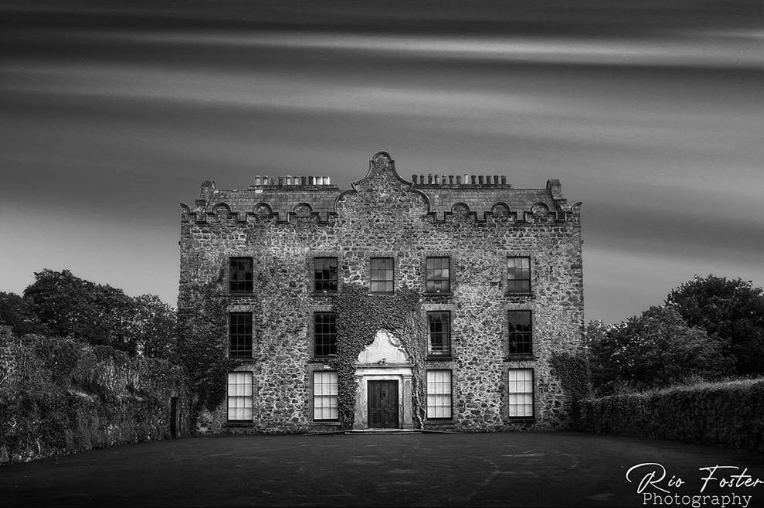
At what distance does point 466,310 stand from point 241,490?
21.8 meters

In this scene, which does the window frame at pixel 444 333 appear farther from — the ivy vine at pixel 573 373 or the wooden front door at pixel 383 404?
the ivy vine at pixel 573 373

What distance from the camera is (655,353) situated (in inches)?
1709

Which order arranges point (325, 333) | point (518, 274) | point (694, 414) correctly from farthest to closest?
point (518, 274), point (325, 333), point (694, 414)

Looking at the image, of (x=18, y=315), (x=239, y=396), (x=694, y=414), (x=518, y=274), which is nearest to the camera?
(x=694, y=414)

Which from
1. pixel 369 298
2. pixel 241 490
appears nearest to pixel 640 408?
pixel 369 298

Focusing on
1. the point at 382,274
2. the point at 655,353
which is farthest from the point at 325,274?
the point at 655,353

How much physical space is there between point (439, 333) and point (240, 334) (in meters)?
8.17

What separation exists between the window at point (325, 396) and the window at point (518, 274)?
8.23 meters

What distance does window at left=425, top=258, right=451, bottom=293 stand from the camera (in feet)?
113

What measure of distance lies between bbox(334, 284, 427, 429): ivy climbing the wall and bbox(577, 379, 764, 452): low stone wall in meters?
7.13

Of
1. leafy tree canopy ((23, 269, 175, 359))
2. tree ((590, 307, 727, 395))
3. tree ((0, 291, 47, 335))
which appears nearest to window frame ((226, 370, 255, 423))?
tree ((590, 307, 727, 395))

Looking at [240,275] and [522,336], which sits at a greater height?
[240,275]

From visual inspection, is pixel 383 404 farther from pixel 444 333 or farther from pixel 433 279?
pixel 433 279
